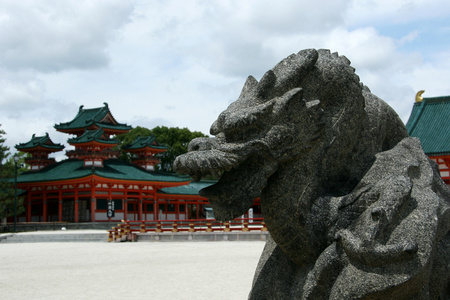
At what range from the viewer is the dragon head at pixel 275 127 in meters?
2.82

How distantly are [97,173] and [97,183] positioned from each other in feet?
2.86

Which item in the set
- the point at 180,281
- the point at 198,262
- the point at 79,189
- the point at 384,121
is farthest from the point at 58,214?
the point at 384,121

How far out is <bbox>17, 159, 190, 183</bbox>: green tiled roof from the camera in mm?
32031

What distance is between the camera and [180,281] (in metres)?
8.55

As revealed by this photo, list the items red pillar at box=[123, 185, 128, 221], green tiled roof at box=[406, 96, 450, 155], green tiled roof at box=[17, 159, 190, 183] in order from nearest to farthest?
green tiled roof at box=[406, 96, 450, 155], green tiled roof at box=[17, 159, 190, 183], red pillar at box=[123, 185, 128, 221]

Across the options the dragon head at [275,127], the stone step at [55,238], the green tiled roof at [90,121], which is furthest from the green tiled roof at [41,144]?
the dragon head at [275,127]

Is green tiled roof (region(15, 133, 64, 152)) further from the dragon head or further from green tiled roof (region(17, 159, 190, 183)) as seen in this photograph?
the dragon head

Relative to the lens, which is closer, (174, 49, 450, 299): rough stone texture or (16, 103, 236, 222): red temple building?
(174, 49, 450, 299): rough stone texture

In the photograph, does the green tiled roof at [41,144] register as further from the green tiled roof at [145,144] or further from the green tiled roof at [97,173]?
the green tiled roof at [145,144]

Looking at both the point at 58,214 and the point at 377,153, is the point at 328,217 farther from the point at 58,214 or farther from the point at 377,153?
the point at 58,214

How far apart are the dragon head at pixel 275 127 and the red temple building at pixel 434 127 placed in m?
17.5

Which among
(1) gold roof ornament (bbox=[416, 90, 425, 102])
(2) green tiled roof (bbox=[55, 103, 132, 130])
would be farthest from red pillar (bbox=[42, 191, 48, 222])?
(1) gold roof ornament (bbox=[416, 90, 425, 102])

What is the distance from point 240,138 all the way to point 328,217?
70 centimetres

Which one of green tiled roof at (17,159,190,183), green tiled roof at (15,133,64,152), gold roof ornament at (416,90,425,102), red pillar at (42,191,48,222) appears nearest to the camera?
gold roof ornament at (416,90,425,102)
